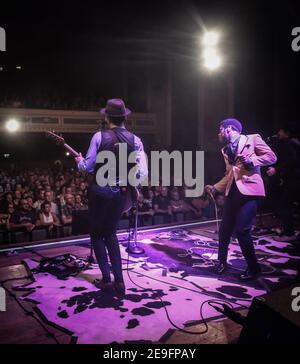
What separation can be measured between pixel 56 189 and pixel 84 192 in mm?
740

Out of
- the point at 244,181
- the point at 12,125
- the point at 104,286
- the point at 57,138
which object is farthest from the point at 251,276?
the point at 12,125

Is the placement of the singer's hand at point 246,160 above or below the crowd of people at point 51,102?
below

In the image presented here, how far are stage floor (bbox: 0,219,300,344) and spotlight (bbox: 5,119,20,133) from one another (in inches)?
305

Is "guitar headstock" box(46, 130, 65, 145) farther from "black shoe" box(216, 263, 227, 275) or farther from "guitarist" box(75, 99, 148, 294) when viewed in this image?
"black shoe" box(216, 263, 227, 275)

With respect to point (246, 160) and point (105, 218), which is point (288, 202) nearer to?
point (246, 160)

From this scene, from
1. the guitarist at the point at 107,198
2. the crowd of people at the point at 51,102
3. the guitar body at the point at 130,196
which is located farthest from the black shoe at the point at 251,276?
the crowd of people at the point at 51,102

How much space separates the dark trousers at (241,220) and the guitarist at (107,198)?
1.09 metres

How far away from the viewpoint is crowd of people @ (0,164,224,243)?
5.40m

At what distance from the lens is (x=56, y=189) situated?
7.81 meters

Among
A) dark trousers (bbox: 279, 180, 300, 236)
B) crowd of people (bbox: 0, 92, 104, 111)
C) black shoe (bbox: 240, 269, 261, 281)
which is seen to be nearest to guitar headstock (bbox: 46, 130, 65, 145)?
black shoe (bbox: 240, 269, 261, 281)

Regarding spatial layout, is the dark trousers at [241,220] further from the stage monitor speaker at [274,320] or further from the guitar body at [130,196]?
the stage monitor speaker at [274,320]

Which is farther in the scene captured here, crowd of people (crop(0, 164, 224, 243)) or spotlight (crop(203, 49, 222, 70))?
spotlight (crop(203, 49, 222, 70))

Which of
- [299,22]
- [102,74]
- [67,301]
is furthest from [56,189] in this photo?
[102,74]

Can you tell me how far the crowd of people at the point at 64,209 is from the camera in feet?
17.7
